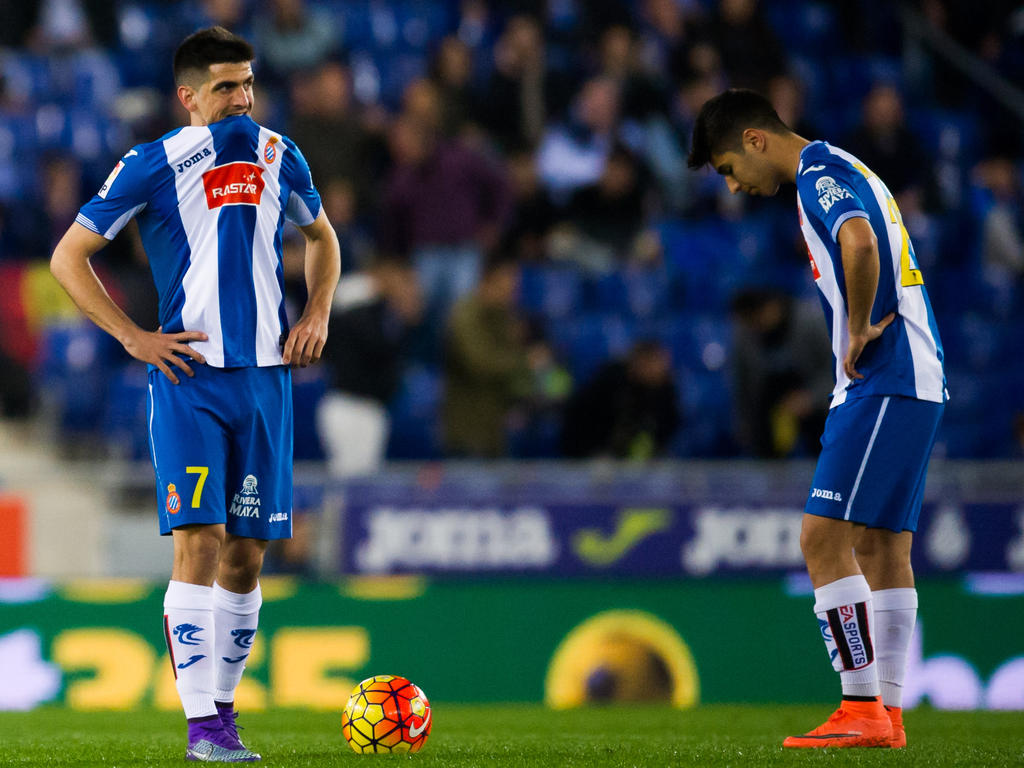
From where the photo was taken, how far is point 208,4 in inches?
513

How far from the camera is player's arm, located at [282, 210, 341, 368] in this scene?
4.90 metres

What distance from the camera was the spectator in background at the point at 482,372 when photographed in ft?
34.3

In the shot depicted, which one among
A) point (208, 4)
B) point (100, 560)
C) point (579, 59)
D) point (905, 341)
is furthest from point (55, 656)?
point (579, 59)

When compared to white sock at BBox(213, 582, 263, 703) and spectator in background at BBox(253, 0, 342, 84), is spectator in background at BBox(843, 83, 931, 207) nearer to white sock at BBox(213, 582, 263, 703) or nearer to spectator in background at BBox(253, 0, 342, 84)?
spectator in background at BBox(253, 0, 342, 84)

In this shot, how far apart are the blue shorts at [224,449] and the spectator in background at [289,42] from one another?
8.65 metres

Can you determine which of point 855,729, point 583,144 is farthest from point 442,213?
point 855,729

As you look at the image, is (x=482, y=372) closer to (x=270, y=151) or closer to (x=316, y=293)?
(x=316, y=293)

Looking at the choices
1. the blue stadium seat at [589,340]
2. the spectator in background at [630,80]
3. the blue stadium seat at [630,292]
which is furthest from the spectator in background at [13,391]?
the spectator in background at [630,80]

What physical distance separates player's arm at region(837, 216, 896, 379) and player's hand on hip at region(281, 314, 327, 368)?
178 cm

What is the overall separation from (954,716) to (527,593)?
2.66 meters

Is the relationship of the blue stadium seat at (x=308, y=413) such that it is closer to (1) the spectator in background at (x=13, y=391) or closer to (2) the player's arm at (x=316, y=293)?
(1) the spectator in background at (x=13, y=391)

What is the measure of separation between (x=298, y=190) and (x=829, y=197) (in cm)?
183

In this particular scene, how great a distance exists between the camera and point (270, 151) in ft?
16.1

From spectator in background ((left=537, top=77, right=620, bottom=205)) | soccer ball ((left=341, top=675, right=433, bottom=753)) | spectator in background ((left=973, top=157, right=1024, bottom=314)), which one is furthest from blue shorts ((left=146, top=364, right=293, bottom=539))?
spectator in background ((left=973, top=157, right=1024, bottom=314))
